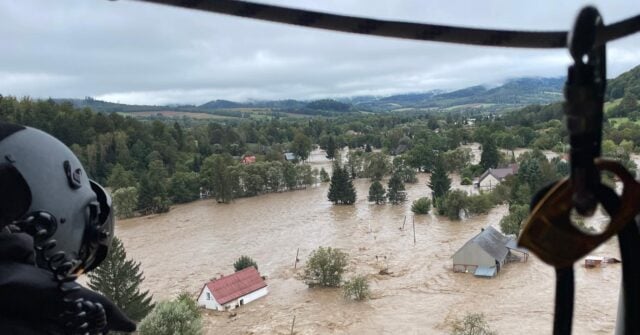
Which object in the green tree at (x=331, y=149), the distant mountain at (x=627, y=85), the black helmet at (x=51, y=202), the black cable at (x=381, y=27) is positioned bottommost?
the green tree at (x=331, y=149)

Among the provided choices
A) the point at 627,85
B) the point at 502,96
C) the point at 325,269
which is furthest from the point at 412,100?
the point at 325,269

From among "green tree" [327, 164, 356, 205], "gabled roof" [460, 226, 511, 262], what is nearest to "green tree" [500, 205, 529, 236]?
"gabled roof" [460, 226, 511, 262]

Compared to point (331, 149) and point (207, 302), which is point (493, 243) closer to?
point (207, 302)

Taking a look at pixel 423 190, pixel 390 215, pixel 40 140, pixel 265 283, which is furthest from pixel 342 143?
pixel 40 140

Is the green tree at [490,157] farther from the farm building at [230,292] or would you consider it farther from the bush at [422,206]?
the farm building at [230,292]

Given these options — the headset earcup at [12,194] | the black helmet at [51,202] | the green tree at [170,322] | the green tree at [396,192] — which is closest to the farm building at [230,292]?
the green tree at [170,322]

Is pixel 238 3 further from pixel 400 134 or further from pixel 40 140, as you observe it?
pixel 400 134

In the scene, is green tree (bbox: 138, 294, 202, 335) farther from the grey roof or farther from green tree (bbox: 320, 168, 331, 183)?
green tree (bbox: 320, 168, 331, 183)

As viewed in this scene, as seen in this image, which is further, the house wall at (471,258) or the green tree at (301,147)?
the green tree at (301,147)
